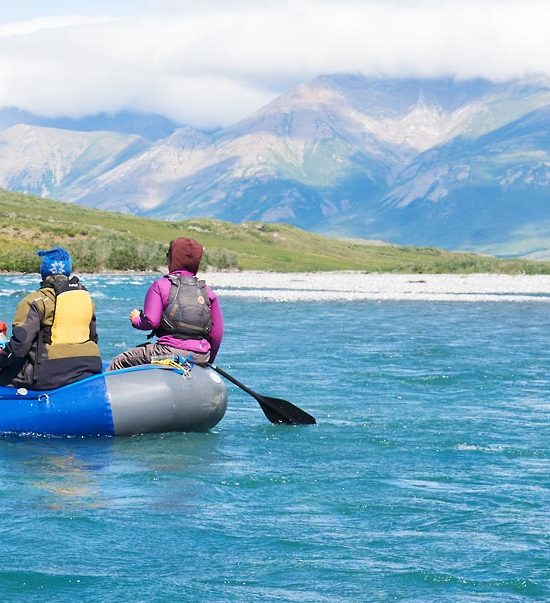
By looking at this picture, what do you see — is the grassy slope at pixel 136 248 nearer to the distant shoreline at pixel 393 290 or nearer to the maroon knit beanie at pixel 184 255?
the distant shoreline at pixel 393 290

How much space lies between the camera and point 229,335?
122 feet

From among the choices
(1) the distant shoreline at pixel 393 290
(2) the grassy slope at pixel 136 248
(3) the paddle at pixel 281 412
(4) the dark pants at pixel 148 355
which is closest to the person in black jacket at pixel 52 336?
(4) the dark pants at pixel 148 355

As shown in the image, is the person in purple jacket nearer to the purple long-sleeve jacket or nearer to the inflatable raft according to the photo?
the purple long-sleeve jacket

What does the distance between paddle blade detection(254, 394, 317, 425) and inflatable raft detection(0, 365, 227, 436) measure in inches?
75.8

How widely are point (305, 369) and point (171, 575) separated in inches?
656

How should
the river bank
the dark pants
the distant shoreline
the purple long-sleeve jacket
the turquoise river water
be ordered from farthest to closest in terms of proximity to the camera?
the river bank, the distant shoreline, the dark pants, the purple long-sleeve jacket, the turquoise river water

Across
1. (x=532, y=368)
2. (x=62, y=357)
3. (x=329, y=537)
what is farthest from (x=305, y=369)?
(x=329, y=537)

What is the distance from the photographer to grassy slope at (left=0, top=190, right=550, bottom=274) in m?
107

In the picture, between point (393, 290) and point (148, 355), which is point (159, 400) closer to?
→ point (148, 355)

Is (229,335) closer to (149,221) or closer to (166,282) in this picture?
(166,282)

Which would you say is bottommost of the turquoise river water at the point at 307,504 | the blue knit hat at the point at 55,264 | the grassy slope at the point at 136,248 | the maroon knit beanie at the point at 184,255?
the turquoise river water at the point at 307,504

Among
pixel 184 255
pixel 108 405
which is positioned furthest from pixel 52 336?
pixel 184 255

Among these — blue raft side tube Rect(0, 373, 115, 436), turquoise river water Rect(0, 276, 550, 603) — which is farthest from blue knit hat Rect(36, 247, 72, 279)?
turquoise river water Rect(0, 276, 550, 603)

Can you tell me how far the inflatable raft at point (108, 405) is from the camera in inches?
675
